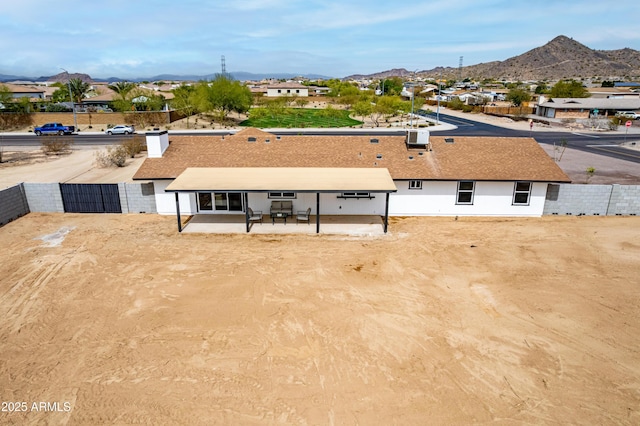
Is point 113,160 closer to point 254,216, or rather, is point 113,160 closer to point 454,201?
point 254,216

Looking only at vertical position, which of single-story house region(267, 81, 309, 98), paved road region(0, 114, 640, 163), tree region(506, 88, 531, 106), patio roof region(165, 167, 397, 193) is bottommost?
paved road region(0, 114, 640, 163)

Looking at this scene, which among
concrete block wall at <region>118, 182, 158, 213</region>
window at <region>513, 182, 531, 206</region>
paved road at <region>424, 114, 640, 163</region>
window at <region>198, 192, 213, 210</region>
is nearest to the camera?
window at <region>513, 182, 531, 206</region>

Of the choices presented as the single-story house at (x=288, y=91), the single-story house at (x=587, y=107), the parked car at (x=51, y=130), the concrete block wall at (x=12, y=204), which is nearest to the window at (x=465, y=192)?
the concrete block wall at (x=12, y=204)

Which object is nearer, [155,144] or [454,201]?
[454,201]

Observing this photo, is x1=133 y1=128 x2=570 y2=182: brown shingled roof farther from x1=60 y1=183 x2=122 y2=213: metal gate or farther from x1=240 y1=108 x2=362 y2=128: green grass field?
x1=240 y1=108 x2=362 y2=128: green grass field

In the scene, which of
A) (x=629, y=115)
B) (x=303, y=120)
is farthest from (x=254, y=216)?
(x=629, y=115)

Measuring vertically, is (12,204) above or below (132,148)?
below

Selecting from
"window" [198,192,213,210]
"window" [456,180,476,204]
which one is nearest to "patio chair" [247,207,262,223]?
"window" [198,192,213,210]

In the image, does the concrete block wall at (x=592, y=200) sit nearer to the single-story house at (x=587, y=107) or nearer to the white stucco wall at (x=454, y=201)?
the white stucco wall at (x=454, y=201)
